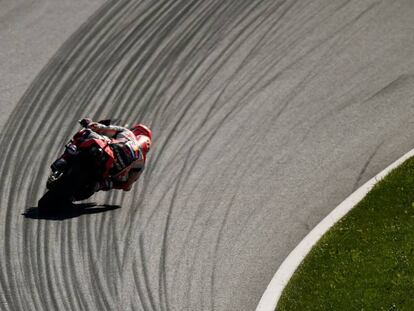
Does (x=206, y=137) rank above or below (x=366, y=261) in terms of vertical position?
above

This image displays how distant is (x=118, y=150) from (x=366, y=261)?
5.29m

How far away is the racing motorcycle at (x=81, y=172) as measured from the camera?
703 inches

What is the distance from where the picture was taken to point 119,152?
1828 centimetres

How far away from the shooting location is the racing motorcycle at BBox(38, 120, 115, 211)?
17.9 meters

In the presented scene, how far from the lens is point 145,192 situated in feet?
62.7

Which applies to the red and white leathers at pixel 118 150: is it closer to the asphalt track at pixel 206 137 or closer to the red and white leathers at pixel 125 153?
the red and white leathers at pixel 125 153

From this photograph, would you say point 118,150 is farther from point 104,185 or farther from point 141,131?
point 141,131

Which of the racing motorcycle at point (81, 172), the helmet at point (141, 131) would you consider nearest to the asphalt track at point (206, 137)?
the racing motorcycle at point (81, 172)

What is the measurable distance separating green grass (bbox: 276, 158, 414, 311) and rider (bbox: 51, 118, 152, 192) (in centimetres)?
409

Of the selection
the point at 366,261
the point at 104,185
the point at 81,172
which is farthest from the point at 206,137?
the point at 366,261

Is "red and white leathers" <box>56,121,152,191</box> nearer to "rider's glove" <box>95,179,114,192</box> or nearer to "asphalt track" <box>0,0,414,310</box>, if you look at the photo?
"rider's glove" <box>95,179,114,192</box>

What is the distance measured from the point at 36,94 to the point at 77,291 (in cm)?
708

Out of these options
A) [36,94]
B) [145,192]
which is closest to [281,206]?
[145,192]

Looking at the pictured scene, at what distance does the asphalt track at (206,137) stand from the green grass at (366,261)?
2.67 feet
